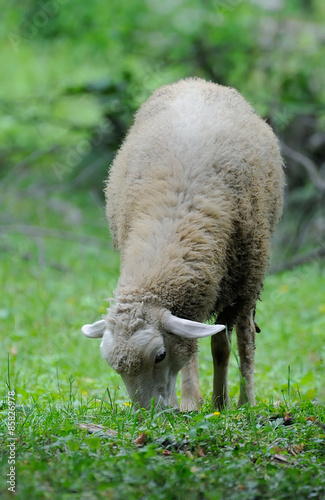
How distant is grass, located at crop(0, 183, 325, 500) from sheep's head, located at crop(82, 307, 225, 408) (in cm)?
23

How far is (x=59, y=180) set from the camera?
1461 cm

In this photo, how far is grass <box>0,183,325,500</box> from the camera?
3199 mm

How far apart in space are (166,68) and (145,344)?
8.97 m

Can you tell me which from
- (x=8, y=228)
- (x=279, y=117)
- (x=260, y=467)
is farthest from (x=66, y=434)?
(x=279, y=117)

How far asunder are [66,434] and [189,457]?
75 centimetres

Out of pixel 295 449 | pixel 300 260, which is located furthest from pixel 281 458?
pixel 300 260

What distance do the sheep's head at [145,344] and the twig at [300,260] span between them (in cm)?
565

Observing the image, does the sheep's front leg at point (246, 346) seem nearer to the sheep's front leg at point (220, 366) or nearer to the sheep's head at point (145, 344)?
the sheep's front leg at point (220, 366)

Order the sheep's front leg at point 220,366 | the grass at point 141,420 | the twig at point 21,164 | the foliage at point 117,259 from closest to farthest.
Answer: the grass at point 141,420 → the foliage at point 117,259 → the sheep's front leg at point 220,366 → the twig at point 21,164

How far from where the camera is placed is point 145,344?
4.43 meters

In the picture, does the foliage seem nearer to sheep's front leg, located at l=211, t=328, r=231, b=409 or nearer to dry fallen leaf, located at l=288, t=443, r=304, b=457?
dry fallen leaf, located at l=288, t=443, r=304, b=457

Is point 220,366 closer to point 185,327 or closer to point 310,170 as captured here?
point 185,327

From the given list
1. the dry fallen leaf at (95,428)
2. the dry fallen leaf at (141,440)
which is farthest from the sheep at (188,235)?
the dry fallen leaf at (141,440)

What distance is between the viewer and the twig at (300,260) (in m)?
9.96
